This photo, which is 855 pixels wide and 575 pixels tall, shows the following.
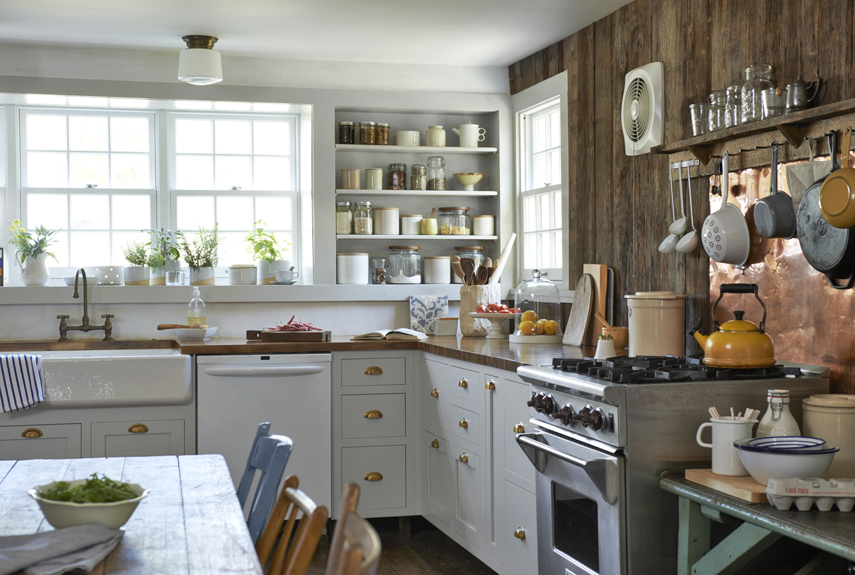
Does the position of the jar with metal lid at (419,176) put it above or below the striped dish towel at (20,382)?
above

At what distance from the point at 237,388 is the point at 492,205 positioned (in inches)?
77.9

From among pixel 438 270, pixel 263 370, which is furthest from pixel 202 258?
pixel 438 270

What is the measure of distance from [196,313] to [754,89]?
3.04 meters

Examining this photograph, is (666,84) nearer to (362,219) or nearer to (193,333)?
(362,219)

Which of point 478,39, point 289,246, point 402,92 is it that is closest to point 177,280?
point 289,246

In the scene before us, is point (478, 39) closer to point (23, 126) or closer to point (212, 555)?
point (23, 126)

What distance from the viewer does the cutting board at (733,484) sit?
2082mm

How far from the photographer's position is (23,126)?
16.1 feet

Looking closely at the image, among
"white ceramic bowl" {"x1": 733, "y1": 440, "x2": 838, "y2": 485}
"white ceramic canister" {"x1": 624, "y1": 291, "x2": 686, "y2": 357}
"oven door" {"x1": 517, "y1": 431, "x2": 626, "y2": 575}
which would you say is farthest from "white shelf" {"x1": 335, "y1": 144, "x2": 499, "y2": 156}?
"white ceramic bowl" {"x1": 733, "y1": 440, "x2": 838, "y2": 485}

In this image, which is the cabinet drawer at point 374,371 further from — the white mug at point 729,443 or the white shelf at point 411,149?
the white mug at point 729,443

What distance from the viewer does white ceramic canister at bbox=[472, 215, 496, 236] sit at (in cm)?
513

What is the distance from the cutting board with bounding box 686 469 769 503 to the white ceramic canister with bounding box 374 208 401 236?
9.70 feet

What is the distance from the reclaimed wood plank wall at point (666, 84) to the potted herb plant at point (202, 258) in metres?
2.02

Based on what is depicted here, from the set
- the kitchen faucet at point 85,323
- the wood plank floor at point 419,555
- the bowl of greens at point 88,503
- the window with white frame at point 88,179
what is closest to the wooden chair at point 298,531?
the bowl of greens at point 88,503
